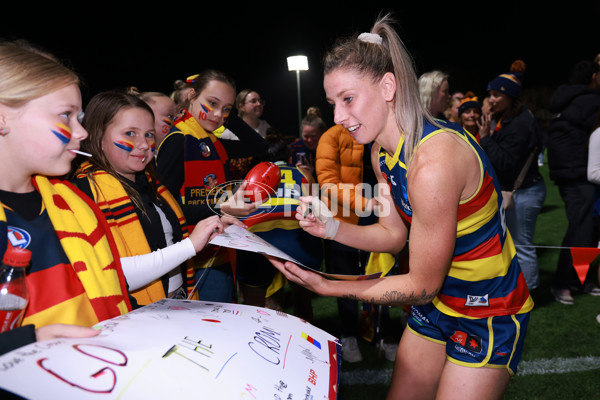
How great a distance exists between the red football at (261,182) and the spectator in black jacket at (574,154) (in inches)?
139

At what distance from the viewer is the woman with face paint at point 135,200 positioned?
174 centimetres

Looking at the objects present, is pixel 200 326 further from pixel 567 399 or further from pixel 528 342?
pixel 528 342

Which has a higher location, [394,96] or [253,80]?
[253,80]

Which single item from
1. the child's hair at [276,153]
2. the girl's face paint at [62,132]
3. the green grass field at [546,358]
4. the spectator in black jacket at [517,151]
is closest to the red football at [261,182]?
the girl's face paint at [62,132]

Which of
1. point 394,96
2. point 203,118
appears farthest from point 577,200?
point 203,118

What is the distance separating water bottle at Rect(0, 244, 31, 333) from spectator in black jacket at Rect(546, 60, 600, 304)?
4.74m

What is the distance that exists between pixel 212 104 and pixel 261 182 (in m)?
1.10

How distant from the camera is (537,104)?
867 inches

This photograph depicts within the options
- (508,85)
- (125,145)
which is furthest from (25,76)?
(508,85)

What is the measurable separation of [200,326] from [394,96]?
1.17 meters

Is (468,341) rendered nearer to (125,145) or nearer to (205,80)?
(125,145)

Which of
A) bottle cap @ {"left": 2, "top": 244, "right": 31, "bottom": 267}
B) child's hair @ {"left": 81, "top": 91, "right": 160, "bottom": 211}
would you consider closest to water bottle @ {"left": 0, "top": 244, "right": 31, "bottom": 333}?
bottle cap @ {"left": 2, "top": 244, "right": 31, "bottom": 267}

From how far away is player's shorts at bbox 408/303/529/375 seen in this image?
5.39 ft

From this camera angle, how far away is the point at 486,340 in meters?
1.65
